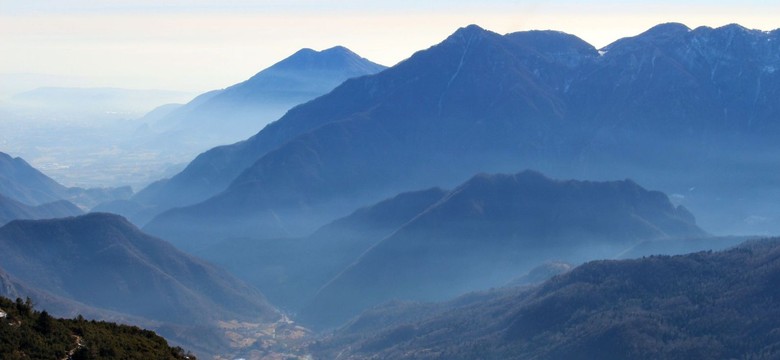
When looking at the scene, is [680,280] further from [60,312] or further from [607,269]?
[60,312]

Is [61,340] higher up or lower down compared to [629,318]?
lower down

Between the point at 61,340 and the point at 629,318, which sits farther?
the point at 629,318

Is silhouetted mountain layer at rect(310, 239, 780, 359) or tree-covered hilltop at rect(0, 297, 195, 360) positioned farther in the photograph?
silhouetted mountain layer at rect(310, 239, 780, 359)

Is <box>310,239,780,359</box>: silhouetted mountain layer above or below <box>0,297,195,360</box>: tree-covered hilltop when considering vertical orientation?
above

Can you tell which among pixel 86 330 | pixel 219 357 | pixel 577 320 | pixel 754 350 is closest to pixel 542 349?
pixel 577 320
